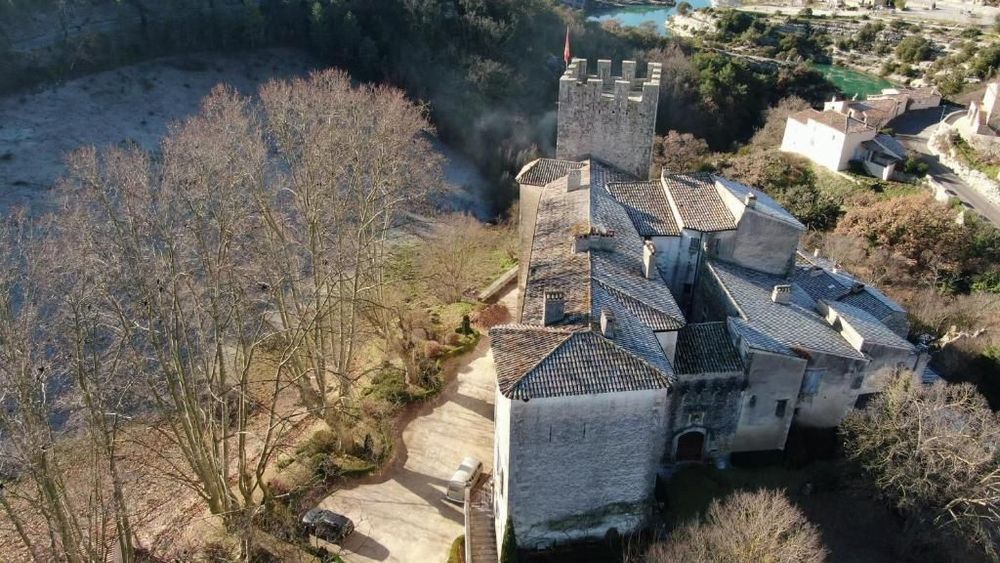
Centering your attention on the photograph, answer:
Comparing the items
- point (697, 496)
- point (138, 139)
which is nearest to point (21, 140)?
point (138, 139)

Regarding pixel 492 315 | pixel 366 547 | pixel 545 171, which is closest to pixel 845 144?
pixel 545 171

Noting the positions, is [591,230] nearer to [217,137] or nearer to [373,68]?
[217,137]

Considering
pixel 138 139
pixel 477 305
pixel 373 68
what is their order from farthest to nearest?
pixel 373 68 → pixel 138 139 → pixel 477 305

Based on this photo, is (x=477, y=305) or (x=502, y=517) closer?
(x=502, y=517)

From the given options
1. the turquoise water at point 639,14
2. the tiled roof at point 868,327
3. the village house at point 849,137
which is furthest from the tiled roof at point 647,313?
the turquoise water at point 639,14

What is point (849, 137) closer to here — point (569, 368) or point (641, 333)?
point (641, 333)

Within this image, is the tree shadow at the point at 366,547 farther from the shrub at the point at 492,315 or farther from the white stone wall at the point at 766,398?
the shrub at the point at 492,315

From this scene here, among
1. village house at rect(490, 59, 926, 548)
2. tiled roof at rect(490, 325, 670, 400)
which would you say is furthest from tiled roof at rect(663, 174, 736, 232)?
tiled roof at rect(490, 325, 670, 400)
